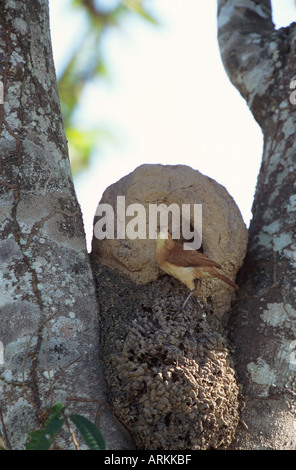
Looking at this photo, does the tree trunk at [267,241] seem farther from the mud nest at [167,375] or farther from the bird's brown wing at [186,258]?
the bird's brown wing at [186,258]

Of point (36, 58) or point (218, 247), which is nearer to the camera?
point (36, 58)

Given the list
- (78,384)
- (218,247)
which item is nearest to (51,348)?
(78,384)

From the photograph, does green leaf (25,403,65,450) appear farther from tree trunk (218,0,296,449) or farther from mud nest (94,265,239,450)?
tree trunk (218,0,296,449)

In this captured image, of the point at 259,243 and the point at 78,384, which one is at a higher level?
the point at 259,243

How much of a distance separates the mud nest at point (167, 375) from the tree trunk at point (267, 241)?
172 mm

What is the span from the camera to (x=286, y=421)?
3.85 m

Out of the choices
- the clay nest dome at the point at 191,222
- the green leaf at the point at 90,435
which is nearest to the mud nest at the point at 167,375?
the clay nest dome at the point at 191,222

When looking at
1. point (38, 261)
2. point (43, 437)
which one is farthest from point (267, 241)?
point (43, 437)

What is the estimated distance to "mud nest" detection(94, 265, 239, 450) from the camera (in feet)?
11.9

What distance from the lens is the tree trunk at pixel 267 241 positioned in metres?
3.92

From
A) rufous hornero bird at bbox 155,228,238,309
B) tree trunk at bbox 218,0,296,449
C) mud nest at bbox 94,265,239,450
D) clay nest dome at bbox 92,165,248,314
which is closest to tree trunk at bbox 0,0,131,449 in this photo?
mud nest at bbox 94,265,239,450

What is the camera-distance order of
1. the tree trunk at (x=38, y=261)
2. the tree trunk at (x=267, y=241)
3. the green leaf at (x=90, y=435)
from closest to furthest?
1. the green leaf at (x=90, y=435)
2. the tree trunk at (x=38, y=261)
3. the tree trunk at (x=267, y=241)
